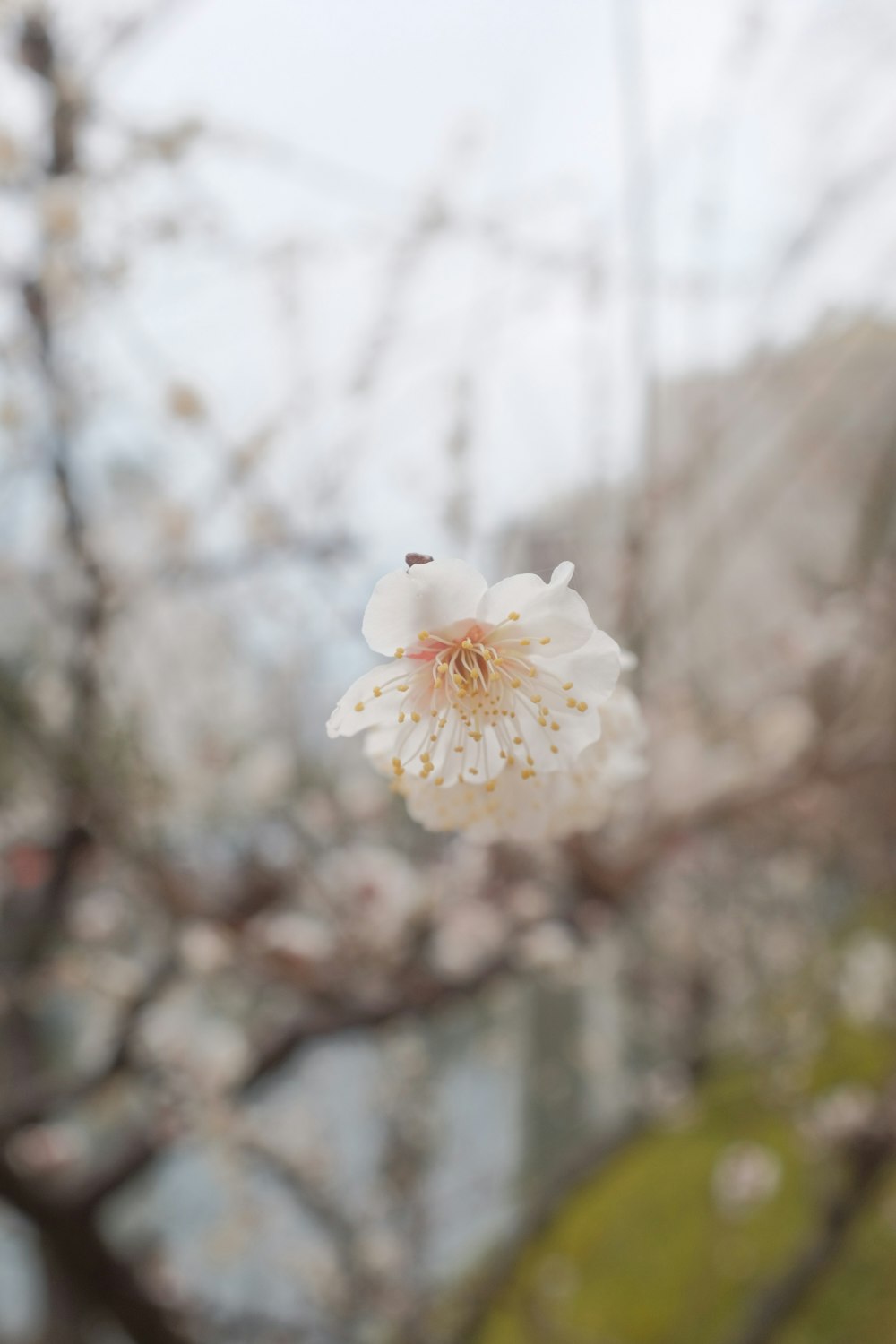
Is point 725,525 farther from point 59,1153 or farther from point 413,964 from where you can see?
point 59,1153

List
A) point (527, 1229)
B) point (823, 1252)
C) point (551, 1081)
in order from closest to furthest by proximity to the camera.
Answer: point (823, 1252) → point (527, 1229) → point (551, 1081)

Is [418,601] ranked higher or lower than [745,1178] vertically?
higher

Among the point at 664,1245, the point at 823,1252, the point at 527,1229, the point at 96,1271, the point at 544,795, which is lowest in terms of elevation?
the point at 664,1245

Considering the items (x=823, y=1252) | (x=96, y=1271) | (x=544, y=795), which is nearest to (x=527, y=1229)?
(x=823, y=1252)

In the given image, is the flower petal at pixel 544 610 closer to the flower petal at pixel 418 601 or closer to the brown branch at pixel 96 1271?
the flower petal at pixel 418 601

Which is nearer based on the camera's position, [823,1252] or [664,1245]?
[823,1252]

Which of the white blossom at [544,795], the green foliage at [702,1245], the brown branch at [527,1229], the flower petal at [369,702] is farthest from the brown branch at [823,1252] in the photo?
the flower petal at [369,702]

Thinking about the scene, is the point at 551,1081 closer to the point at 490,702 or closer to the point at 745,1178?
the point at 745,1178

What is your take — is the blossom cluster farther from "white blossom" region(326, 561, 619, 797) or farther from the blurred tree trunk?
the blurred tree trunk
